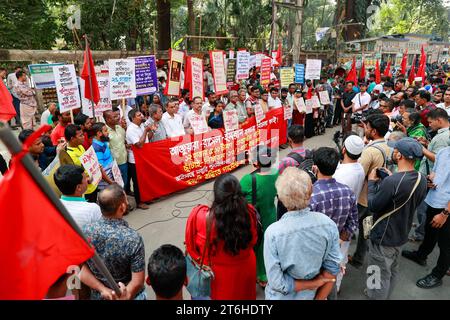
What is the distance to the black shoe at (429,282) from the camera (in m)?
3.62

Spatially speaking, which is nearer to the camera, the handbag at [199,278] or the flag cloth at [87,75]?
the handbag at [199,278]

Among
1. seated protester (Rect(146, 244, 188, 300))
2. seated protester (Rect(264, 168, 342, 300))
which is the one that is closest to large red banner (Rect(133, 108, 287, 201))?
seated protester (Rect(146, 244, 188, 300))

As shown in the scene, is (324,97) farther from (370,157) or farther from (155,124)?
(370,157)

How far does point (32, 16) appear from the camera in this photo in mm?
11555

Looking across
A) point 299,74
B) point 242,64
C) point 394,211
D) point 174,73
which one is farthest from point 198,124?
point 299,74

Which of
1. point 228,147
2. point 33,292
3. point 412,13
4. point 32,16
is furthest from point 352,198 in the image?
point 412,13

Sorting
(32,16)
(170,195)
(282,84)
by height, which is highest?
(32,16)

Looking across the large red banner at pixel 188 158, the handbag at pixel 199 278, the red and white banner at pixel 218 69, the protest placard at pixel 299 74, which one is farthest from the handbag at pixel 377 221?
the protest placard at pixel 299 74

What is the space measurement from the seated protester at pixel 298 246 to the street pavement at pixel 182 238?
5.09ft

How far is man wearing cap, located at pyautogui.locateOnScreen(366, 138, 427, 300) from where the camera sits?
2898 mm

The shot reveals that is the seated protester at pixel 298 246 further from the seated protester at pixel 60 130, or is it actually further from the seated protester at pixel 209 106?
the seated protester at pixel 209 106
